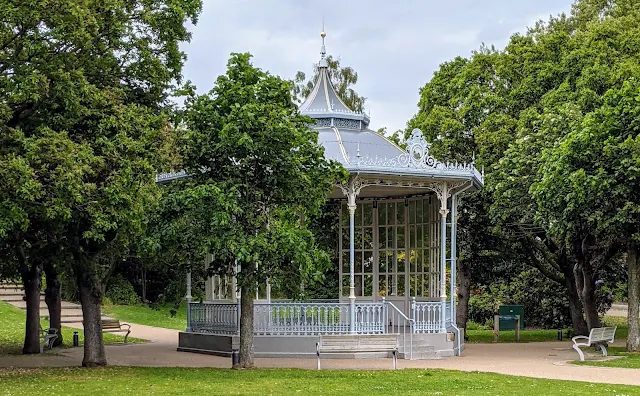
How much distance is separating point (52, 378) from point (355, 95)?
31.8 m

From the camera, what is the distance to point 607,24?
26531 mm

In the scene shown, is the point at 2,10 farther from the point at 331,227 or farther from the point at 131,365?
the point at 331,227

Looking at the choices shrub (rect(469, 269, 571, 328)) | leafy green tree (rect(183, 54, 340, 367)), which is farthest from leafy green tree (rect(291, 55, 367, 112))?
leafy green tree (rect(183, 54, 340, 367))

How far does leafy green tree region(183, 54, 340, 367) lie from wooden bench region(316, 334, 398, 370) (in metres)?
1.94

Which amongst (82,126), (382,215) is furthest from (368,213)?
(82,126)

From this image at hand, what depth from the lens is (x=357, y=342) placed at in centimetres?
1773

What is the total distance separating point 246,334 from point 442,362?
15.3ft

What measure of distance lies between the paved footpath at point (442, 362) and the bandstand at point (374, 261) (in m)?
0.75

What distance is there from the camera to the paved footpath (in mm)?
15984

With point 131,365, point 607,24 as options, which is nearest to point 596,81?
point 607,24

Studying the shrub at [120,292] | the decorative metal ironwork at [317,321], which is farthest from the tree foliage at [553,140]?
the shrub at [120,292]

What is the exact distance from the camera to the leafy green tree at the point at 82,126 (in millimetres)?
13367

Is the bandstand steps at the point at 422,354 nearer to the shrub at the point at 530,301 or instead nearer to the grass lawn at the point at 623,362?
the grass lawn at the point at 623,362

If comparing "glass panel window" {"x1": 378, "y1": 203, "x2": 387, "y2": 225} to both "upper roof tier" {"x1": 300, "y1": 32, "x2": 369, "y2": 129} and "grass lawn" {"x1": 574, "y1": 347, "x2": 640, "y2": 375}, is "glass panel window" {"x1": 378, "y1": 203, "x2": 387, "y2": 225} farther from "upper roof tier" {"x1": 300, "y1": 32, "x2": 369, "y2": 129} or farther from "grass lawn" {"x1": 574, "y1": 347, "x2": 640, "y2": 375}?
"grass lawn" {"x1": 574, "y1": 347, "x2": 640, "y2": 375}
